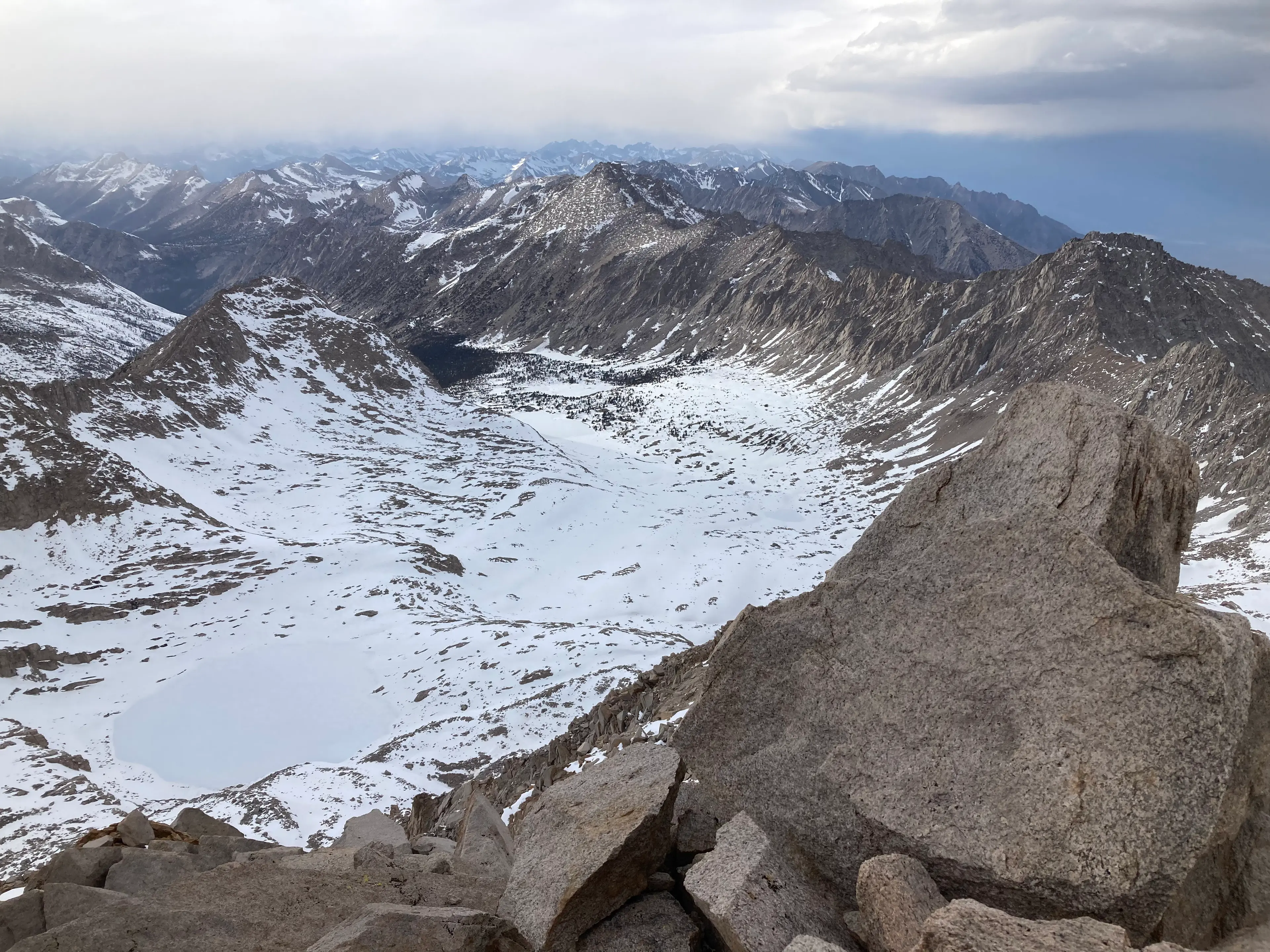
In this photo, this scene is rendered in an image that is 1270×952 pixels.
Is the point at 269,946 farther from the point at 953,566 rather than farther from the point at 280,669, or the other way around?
the point at 280,669

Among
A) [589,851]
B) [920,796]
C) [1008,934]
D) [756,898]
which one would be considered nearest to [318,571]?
[589,851]

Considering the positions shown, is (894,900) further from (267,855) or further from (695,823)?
(267,855)

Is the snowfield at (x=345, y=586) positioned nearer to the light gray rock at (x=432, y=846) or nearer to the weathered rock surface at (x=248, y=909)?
the light gray rock at (x=432, y=846)

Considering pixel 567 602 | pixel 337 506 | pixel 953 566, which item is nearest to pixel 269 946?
pixel 953 566

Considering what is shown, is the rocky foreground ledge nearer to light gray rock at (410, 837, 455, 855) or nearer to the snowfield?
light gray rock at (410, 837, 455, 855)

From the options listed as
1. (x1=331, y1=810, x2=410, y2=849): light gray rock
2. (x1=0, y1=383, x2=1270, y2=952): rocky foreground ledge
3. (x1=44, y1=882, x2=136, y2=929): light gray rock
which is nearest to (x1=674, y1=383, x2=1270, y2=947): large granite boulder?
(x1=0, y1=383, x2=1270, y2=952): rocky foreground ledge

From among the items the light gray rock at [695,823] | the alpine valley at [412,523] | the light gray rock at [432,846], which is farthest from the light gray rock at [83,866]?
the alpine valley at [412,523]
